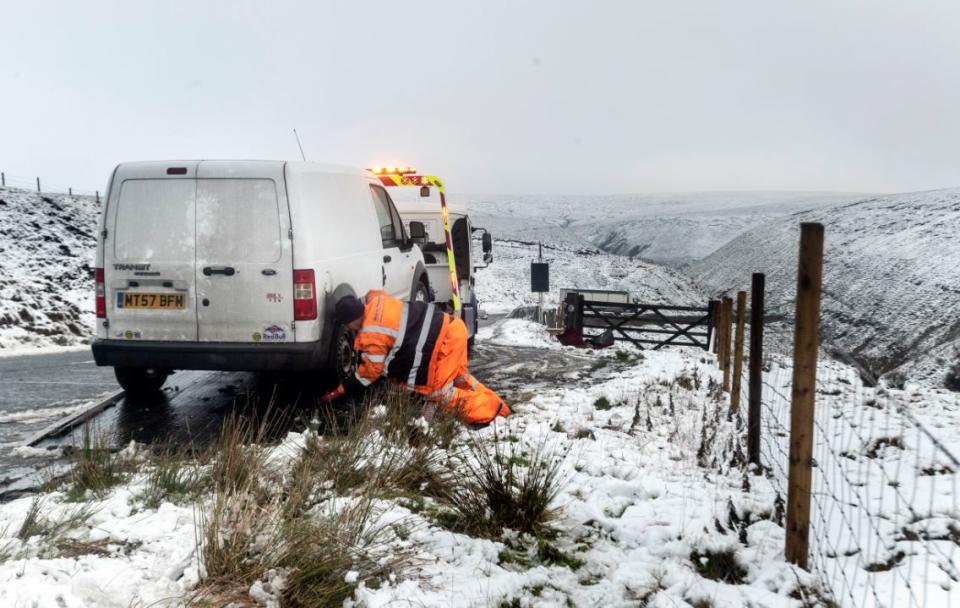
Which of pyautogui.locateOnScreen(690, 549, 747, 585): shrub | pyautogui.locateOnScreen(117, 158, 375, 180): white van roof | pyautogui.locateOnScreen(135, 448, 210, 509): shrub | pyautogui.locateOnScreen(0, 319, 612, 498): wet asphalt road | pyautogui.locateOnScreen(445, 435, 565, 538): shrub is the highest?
pyautogui.locateOnScreen(117, 158, 375, 180): white van roof

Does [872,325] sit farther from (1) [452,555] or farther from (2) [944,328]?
(1) [452,555]

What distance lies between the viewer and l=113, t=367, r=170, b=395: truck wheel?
6.69 metres

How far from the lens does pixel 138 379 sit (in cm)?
683

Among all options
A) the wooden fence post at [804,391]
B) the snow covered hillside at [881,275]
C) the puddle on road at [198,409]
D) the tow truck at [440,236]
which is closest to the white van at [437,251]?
the tow truck at [440,236]

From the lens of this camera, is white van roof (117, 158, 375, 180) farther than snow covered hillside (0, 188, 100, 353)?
No

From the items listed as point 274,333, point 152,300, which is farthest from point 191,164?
point 274,333

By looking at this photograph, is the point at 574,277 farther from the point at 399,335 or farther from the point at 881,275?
the point at 399,335

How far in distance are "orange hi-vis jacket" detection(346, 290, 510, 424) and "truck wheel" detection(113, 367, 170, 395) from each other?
2.53m

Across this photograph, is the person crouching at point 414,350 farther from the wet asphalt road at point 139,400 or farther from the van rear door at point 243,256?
the wet asphalt road at point 139,400

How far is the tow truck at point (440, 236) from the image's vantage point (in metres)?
9.77

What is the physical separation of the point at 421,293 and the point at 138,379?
377 cm

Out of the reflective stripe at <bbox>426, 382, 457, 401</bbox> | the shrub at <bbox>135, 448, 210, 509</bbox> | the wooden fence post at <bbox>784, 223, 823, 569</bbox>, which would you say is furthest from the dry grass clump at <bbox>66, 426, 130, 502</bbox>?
the wooden fence post at <bbox>784, 223, 823, 569</bbox>

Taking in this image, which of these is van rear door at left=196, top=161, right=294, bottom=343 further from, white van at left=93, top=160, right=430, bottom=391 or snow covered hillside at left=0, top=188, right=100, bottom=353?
snow covered hillside at left=0, top=188, right=100, bottom=353

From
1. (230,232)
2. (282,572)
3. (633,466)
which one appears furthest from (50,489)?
(633,466)
